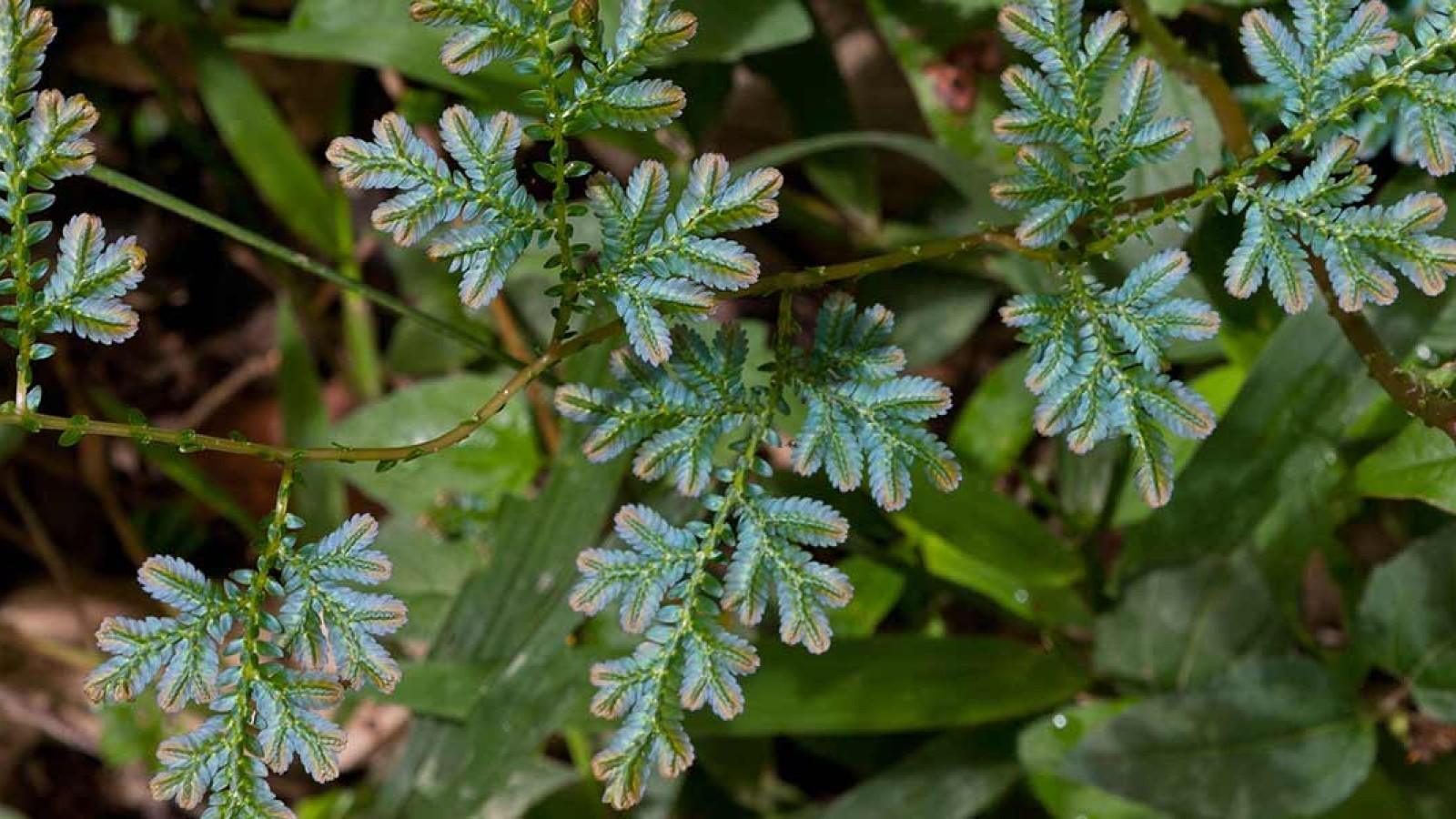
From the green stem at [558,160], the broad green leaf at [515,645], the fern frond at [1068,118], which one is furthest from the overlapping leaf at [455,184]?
the broad green leaf at [515,645]

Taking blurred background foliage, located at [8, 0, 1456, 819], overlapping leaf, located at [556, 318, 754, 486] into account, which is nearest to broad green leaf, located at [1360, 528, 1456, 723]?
blurred background foliage, located at [8, 0, 1456, 819]

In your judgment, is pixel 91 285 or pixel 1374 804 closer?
pixel 91 285

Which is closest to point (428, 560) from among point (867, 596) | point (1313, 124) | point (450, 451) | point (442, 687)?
point (450, 451)

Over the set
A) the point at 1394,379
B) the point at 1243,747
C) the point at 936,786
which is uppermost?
the point at 1394,379

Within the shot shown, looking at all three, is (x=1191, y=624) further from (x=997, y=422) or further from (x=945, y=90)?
(x=945, y=90)

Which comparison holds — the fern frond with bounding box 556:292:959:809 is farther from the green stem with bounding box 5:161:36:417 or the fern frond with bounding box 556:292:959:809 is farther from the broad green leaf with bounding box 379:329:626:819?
the broad green leaf with bounding box 379:329:626:819

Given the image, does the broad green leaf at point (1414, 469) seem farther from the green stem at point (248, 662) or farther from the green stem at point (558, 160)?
the green stem at point (248, 662)
